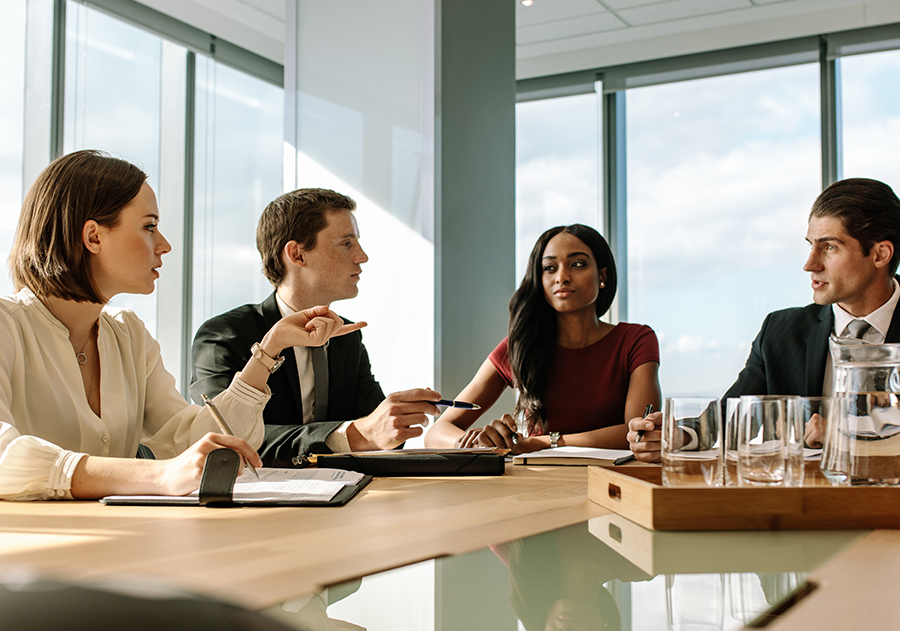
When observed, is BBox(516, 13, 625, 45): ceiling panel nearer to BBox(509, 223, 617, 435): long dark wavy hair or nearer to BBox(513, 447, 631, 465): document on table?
BBox(509, 223, 617, 435): long dark wavy hair

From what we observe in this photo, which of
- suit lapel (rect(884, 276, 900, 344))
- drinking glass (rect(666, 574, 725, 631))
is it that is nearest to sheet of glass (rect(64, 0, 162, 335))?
suit lapel (rect(884, 276, 900, 344))

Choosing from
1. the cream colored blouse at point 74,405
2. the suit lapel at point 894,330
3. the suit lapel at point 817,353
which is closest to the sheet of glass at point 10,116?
the cream colored blouse at point 74,405

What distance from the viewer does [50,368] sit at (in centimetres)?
156

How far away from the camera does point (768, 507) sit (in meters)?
0.95

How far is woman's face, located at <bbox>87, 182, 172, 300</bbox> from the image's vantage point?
1685 mm

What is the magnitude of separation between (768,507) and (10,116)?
4215 millimetres

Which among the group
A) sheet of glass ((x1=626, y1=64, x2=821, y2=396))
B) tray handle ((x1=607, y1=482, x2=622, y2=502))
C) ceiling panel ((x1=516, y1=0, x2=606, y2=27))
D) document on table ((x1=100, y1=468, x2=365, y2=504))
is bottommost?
document on table ((x1=100, y1=468, x2=365, y2=504))

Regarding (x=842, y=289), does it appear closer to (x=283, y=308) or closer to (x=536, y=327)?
(x=536, y=327)

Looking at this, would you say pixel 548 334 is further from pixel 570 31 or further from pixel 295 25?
pixel 570 31

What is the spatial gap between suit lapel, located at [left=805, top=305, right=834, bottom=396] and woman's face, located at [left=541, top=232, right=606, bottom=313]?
0.76 meters

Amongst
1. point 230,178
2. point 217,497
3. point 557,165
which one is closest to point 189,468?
point 217,497

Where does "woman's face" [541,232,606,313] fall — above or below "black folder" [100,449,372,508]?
above

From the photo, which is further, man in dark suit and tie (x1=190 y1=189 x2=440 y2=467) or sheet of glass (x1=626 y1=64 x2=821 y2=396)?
sheet of glass (x1=626 y1=64 x2=821 y2=396)

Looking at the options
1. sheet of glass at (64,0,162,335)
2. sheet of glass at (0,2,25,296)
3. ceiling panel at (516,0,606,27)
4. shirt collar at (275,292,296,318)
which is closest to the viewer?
shirt collar at (275,292,296,318)
